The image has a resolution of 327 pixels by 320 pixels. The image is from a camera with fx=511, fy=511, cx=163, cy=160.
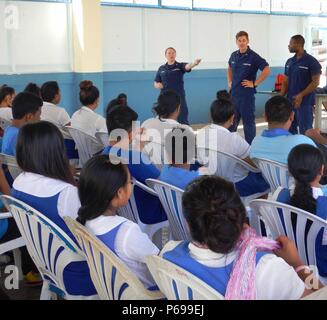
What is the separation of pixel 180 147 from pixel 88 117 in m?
1.85

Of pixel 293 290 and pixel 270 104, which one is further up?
pixel 270 104

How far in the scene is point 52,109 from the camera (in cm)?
442

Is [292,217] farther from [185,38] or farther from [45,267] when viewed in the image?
[185,38]

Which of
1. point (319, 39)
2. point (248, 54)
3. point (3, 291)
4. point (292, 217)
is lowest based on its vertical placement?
point (3, 291)

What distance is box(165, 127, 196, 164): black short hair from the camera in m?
2.38

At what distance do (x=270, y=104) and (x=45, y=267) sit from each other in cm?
176

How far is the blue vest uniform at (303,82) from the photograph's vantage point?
5.40 meters

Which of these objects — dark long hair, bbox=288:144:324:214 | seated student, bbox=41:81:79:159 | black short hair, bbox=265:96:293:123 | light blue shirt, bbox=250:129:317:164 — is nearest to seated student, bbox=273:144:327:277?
dark long hair, bbox=288:144:324:214

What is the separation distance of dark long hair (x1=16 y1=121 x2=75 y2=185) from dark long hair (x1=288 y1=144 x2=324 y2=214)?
90cm

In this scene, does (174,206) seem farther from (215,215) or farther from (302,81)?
(302,81)

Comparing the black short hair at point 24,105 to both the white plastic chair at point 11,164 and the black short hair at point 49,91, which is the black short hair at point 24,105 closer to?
the white plastic chair at point 11,164

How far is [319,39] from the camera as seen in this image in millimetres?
10219
